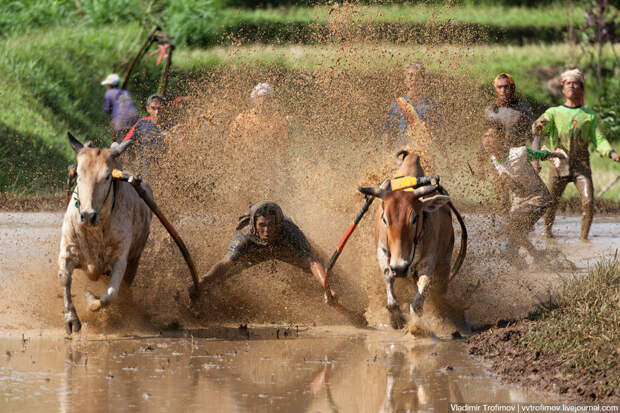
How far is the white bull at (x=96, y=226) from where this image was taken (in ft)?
25.1

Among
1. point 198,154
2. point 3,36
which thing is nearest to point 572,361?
point 198,154

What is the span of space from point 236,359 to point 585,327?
232 cm

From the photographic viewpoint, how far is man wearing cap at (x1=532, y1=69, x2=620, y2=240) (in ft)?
36.7

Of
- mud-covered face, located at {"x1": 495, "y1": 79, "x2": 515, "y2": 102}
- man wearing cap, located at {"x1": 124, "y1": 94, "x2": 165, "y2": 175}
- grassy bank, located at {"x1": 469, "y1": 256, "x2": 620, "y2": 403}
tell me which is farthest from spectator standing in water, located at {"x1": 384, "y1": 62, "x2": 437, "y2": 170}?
man wearing cap, located at {"x1": 124, "y1": 94, "x2": 165, "y2": 175}

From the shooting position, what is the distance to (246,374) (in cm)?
673

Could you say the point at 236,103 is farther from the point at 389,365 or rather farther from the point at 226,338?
the point at 389,365

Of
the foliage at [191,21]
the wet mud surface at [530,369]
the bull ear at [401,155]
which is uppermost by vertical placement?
the foliage at [191,21]

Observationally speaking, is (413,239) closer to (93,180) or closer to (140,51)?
(93,180)

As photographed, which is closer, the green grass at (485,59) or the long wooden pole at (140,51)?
the long wooden pole at (140,51)

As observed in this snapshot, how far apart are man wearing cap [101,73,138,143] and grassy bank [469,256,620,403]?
683cm

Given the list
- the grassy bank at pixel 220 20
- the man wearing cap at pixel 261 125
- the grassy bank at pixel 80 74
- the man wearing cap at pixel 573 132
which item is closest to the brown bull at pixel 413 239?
the man wearing cap at pixel 261 125

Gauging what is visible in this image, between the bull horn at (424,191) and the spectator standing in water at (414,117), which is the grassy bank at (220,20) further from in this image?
the bull horn at (424,191)

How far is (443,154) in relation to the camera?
997cm

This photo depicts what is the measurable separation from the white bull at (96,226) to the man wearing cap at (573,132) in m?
4.86
